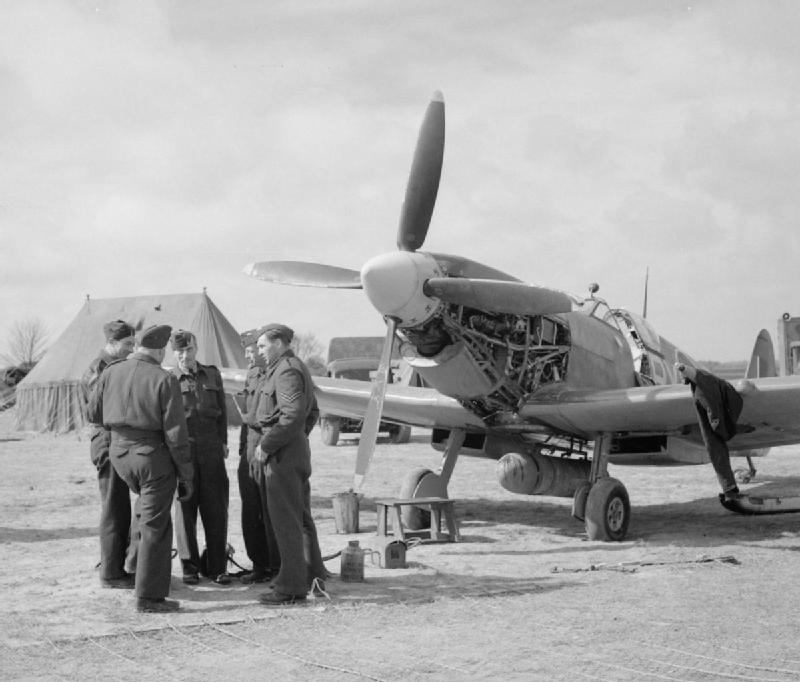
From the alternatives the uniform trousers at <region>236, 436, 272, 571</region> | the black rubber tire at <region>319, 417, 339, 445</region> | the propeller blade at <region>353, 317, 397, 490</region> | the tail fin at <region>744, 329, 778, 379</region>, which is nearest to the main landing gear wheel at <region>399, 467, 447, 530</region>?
the propeller blade at <region>353, 317, 397, 490</region>

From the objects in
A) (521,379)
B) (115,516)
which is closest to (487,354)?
(521,379)

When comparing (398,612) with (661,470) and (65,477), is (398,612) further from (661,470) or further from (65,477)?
(661,470)

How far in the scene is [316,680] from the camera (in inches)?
169

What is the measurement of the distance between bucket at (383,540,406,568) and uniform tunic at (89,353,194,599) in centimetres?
191

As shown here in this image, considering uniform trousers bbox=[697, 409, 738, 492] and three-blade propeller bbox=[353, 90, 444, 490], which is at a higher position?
three-blade propeller bbox=[353, 90, 444, 490]

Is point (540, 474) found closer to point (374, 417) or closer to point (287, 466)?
point (374, 417)

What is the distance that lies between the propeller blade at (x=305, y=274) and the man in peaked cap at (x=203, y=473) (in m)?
2.58

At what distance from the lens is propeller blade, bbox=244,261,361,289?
935 centimetres

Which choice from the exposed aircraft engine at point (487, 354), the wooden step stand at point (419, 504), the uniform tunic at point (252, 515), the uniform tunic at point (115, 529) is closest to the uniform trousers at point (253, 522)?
the uniform tunic at point (252, 515)

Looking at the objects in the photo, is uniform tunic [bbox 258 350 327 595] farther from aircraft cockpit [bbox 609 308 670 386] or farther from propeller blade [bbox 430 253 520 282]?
aircraft cockpit [bbox 609 308 670 386]

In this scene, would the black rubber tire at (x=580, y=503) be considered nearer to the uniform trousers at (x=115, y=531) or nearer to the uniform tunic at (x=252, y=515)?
the uniform tunic at (x=252, y=515)

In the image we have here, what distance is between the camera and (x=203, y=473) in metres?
6.88

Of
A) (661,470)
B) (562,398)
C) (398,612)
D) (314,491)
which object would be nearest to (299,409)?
(398,612)

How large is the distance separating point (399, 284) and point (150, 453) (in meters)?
3.04
